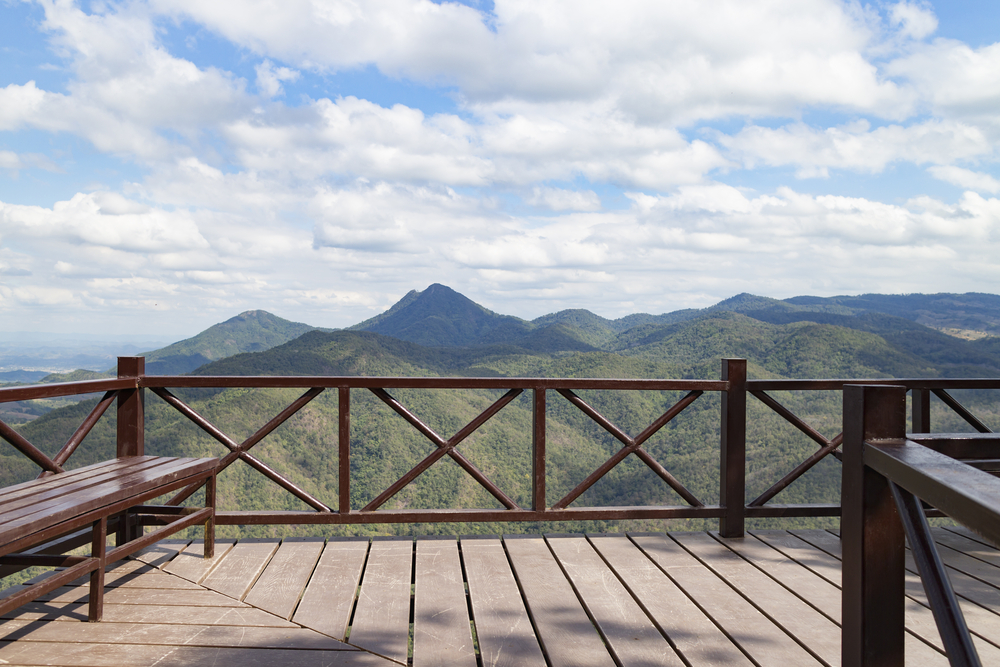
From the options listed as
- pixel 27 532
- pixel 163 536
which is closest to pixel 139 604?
pixel 163 536

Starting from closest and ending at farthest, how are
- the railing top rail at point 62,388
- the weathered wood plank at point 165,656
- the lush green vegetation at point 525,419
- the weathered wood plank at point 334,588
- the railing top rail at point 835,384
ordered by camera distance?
the weathered wood plank at point 165,656 → the weathered wood plank at point 334,588 → the railing top rail at point 62,388 → the railing top rail at point 835,384 → the lush green vegetation at point 525,419

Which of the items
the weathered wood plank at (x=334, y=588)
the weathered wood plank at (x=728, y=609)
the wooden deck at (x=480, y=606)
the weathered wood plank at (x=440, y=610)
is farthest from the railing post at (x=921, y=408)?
the weathered wood plank at (x=334, y=588)

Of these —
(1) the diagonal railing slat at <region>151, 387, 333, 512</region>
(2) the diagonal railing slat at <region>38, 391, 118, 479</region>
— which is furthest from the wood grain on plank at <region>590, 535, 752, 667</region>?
(2) the diagonal railing slat at <region>38, 391, 118, 479</region>

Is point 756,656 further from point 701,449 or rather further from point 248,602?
point 701,449

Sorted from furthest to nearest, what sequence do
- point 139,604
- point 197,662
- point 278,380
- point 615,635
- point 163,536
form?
1. point 278,380
2. point 163,536
3. point 139,604
4. point 615,635
5. point 197,662

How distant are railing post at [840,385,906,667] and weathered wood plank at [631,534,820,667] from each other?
36.2 inches

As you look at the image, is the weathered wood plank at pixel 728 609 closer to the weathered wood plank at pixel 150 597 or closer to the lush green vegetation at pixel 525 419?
the weathered wood plank at pixel 150 597

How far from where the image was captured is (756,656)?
1.93m

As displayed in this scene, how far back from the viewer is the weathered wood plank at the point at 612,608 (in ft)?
6.35

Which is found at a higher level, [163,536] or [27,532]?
[27,532]

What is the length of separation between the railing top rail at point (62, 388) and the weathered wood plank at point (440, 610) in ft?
5.43

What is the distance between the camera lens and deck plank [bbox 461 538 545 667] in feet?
6.28

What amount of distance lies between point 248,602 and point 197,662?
0.45m

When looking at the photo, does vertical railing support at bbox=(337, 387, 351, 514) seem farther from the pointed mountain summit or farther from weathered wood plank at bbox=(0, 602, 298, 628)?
the pointed mountain summit
